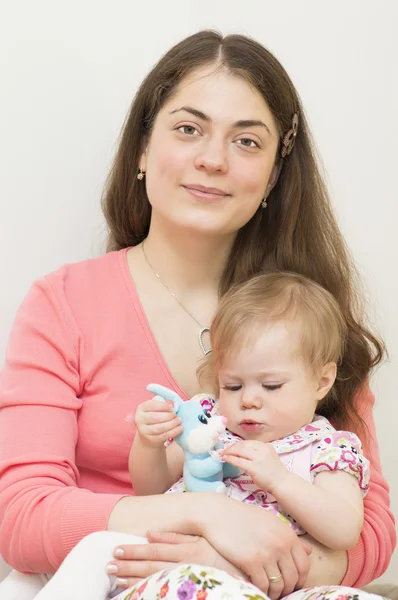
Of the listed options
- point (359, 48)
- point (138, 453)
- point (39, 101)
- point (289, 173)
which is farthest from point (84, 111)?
point (138, 453)

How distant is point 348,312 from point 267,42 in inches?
33.5

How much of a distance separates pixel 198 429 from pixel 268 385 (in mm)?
171

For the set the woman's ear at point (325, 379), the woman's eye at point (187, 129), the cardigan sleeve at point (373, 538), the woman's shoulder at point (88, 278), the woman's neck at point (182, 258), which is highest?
the woman's eye at point (187, 129)

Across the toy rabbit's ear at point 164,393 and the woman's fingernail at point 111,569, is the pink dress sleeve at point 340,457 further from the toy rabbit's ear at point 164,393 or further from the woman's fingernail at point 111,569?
the woman's fingernail at point 111,569

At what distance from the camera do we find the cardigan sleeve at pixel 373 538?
5.69 feet

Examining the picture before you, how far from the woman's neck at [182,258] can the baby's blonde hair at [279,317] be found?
21 cm

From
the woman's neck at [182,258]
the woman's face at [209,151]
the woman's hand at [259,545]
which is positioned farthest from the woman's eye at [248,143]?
the woman's hand at [259,545]

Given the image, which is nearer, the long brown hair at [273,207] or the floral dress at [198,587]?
the floral dress at [198,587]

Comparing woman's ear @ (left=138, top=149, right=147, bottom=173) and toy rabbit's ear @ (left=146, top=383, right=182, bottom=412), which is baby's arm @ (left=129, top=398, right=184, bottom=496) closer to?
toy rabbit's ear @ (left=146, top=383, right=182, bottom=412)

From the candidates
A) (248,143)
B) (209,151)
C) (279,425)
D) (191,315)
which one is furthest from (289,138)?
(279,425)

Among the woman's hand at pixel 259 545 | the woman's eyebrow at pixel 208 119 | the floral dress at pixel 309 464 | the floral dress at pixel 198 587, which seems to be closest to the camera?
the floral dress at pixel 198 587

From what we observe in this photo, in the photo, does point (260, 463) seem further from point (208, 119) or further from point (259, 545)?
point (208, 119)

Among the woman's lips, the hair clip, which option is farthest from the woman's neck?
the hair clip

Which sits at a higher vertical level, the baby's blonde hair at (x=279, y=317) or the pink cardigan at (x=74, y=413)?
the baby's blonde hair at (x=279, y=317)
